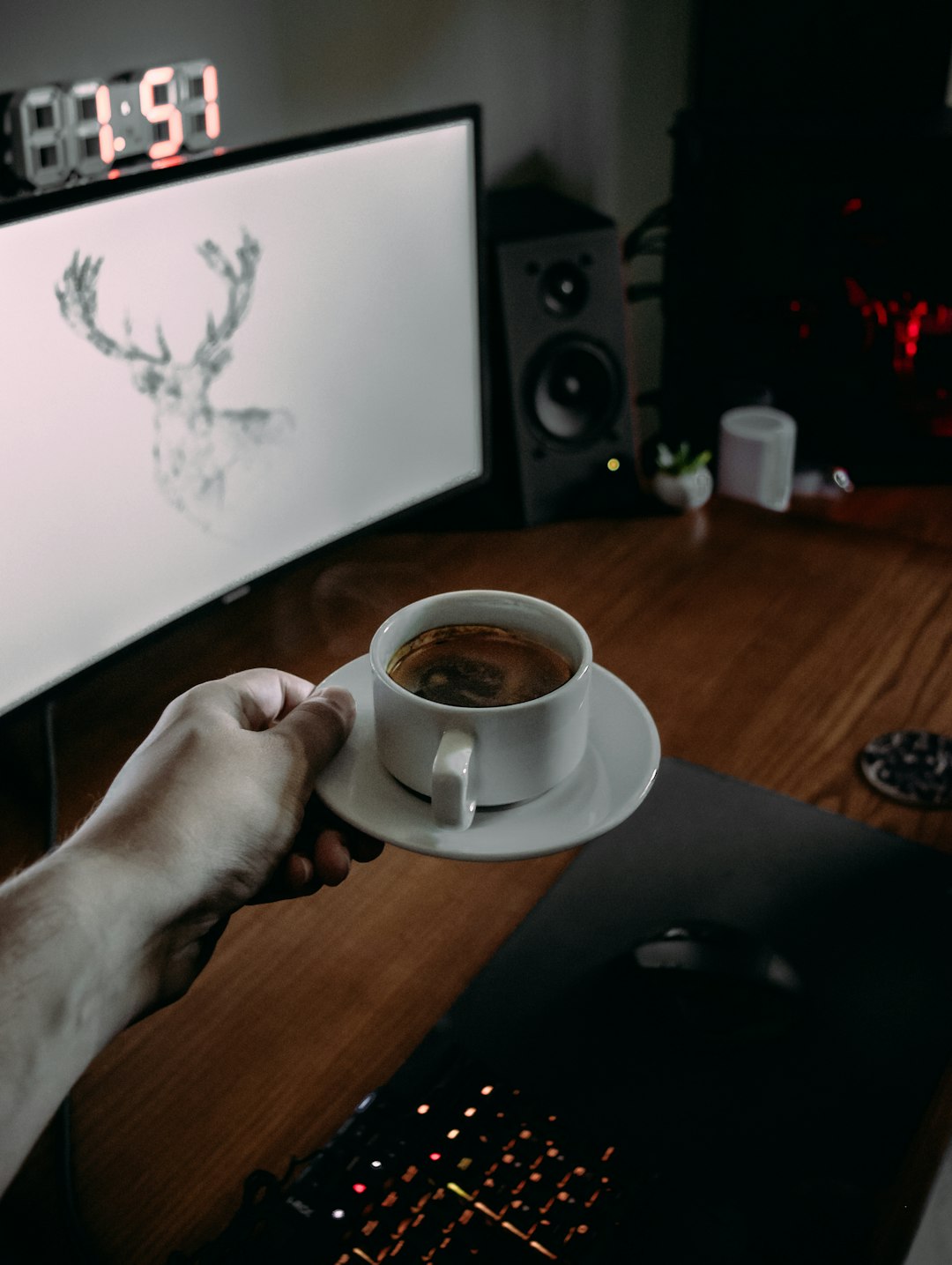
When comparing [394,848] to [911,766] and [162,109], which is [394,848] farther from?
[162,109]

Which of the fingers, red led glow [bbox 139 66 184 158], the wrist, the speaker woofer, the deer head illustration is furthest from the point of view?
the speaker woofer

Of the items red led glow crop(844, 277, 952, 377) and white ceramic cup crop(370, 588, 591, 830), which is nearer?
white ceramic cup crop(370, 588, 591, 830)

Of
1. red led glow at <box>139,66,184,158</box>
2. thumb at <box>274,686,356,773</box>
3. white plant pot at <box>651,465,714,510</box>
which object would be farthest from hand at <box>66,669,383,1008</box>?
white plant pot at <box>651,465,714,510</box>

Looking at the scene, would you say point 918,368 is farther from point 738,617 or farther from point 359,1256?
point 359,1256

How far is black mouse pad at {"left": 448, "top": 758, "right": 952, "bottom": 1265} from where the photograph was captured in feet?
1.70

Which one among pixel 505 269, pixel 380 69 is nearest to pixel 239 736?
pixel 505 269

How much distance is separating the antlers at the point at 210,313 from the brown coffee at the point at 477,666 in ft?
0.91

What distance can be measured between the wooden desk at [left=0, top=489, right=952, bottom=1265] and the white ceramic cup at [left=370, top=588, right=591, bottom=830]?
171mm

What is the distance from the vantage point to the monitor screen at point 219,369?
0.65 m

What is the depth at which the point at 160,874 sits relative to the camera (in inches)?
20.5

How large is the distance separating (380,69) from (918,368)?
599 millimetres

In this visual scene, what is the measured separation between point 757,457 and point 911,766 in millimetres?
430

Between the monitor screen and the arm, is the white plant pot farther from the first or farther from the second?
the arm

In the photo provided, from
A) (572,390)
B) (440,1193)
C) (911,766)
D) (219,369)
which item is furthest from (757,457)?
(440,1193)
